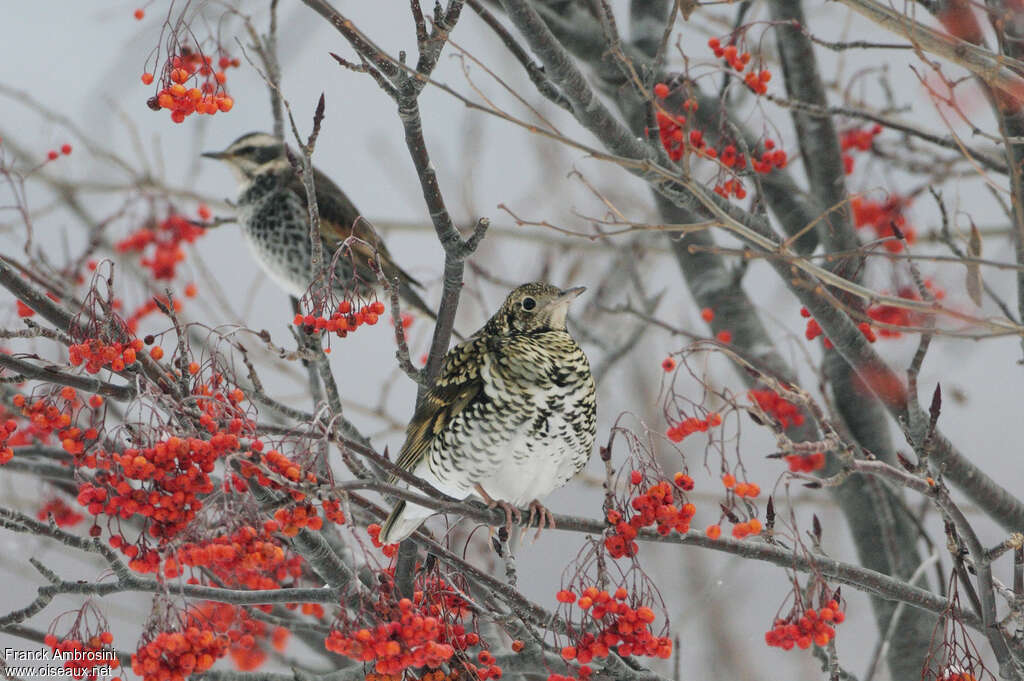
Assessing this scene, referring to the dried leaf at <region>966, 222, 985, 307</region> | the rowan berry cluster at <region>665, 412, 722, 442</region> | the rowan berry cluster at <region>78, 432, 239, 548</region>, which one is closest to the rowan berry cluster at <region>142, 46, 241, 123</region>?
the rowan berry cluster at <region>78, 432, 239, 548</region>

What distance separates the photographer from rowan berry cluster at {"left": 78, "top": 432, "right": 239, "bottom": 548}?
2258 millimetres

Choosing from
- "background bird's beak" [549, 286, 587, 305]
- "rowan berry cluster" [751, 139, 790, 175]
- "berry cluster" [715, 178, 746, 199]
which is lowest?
"background bird's beak" [549, 286, 587, 305]

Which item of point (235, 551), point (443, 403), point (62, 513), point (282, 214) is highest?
point (282, 214)

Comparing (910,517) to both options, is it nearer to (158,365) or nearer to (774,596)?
(158,365)

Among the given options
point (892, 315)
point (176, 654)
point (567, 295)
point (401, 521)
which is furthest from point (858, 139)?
point (176, 654)

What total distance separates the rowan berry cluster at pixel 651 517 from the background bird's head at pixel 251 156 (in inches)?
183

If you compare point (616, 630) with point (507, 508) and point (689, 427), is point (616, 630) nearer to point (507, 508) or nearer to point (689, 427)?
point (689, 427)

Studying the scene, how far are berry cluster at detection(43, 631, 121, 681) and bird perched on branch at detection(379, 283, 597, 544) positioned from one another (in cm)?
138

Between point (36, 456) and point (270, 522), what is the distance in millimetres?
1978

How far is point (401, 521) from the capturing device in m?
3.46

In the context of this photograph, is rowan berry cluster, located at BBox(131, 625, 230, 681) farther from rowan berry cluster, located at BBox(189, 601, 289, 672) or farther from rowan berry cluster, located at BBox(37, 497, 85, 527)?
rowan berry cluster, located at BBox(37, 497, 85, 527)

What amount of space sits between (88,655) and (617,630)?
4.31 feet

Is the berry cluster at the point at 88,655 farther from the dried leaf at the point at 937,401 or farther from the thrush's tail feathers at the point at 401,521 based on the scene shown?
the dried leaf at the point at 937,401

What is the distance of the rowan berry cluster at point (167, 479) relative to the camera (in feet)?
7.41
